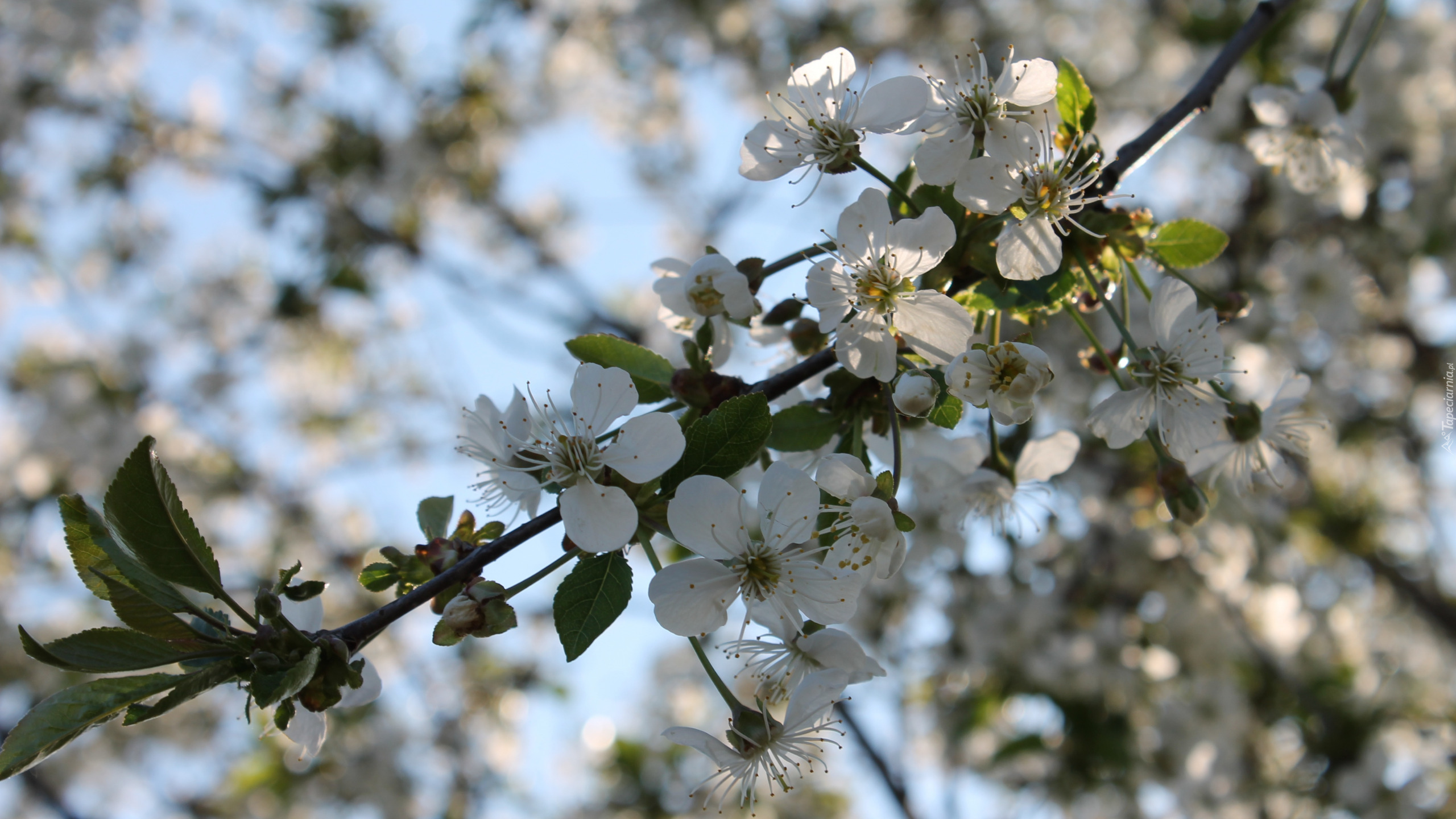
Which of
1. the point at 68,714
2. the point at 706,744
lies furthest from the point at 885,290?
the point at 68,714

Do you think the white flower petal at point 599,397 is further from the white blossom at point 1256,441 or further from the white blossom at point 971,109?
the white blossom at point 1256,441

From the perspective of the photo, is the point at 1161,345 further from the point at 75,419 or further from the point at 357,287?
the point at 75,419

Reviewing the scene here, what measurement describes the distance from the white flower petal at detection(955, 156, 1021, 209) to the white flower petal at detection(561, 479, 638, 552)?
59 cm

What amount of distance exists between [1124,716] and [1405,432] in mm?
2153

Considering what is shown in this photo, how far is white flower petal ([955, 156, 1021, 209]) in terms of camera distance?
1143mm

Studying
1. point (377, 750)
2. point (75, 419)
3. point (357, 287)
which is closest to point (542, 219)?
point (357, 287)

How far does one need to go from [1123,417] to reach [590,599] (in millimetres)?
770

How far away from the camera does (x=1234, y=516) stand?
11.9 feet

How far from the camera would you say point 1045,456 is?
1539mm

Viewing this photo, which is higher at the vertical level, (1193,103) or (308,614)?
(1193,103)

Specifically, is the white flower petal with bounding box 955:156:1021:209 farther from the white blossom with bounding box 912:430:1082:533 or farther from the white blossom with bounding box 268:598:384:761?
the white blossom with bounding box 268:598:384:761

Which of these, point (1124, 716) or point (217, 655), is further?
point (1124, 716)

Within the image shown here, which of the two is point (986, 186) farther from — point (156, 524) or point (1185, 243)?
point (156, 524)

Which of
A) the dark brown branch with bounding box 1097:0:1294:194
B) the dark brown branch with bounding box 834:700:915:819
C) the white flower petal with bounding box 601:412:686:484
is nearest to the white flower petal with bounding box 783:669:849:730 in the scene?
the white flower petal with bounding box 601:412:686:484
